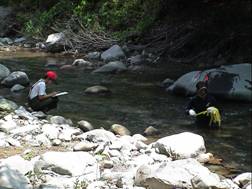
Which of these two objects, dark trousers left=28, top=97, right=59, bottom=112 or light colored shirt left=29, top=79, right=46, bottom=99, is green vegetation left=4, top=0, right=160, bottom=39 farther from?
light colored shirt left=29, top=79, right=46, bottom=99

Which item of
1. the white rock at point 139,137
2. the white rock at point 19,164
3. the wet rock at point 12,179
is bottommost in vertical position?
the white rock at point 139,137

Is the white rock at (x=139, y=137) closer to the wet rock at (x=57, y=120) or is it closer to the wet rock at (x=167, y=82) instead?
the wet rock at (x=57, y=120)

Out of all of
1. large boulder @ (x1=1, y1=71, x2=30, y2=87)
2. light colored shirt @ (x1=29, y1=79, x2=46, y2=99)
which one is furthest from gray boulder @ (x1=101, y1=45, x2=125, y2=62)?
light colored shirt @ (x1=29, y1=79, x2=46, y2=99)

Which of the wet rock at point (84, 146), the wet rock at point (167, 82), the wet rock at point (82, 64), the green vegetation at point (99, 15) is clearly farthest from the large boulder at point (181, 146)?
the green vegetation at point (99, 15)

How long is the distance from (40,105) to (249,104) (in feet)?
14.4

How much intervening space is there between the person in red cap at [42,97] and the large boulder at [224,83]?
11.1 feet

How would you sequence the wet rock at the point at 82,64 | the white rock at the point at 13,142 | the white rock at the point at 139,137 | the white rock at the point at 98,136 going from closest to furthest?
1. the white rock at the point at 13,142
2. the white rock at the point at 98,136
3. the white rock at the point at 139,137
4. the wet rock at the point at 82,64

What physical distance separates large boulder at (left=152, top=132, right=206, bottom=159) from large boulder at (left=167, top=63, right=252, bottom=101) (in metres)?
3.84

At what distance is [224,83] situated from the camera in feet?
38.9

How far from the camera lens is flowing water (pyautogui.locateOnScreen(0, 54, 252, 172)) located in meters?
8.77

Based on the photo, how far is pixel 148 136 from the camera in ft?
29.3

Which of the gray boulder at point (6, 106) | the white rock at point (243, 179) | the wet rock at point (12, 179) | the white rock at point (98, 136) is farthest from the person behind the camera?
the gray boulder at point (6, 106)

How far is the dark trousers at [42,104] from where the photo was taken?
9688 mm

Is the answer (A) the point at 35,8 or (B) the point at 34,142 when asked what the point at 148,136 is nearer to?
(B) the point at 34,142
